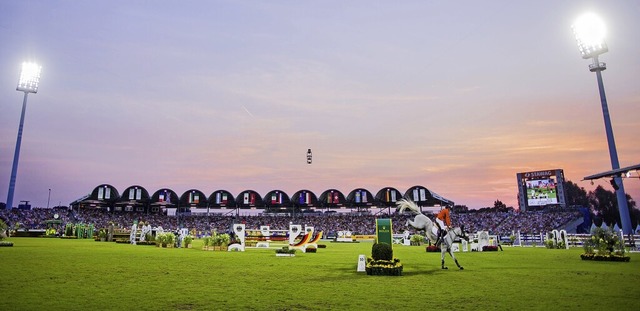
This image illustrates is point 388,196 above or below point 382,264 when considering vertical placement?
above

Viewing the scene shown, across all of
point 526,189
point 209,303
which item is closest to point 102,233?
point 209,303

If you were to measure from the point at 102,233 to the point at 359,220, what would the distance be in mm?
56565

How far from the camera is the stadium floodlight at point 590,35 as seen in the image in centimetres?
4334

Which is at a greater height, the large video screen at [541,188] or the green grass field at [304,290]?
the large video screen at [541,188]

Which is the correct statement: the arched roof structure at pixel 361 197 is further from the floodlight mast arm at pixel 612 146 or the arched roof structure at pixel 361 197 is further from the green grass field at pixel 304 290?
the green grass field at pixel 304 290

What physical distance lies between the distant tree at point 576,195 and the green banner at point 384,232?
389 ft

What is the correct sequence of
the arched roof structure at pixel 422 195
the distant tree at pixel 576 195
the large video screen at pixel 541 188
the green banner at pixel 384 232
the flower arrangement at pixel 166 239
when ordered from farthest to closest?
1. the distant tree at pixel 576 195
2. the arched roof structure at pixel 422 195
3. the large video screen at pixel 541 188
4. the flower arrangement at pixel 166 239
5. the green banner at pixel 384 232

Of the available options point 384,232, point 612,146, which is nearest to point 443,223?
point 384,232

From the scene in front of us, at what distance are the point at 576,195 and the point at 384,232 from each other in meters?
124

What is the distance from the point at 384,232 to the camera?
58.8ft

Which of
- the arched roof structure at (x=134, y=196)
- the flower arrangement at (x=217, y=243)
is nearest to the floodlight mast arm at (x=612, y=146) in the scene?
the flower arrangement at (x=217, y=243)

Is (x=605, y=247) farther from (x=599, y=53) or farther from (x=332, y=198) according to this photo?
(x=332, y=198)

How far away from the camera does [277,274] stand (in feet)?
48.6

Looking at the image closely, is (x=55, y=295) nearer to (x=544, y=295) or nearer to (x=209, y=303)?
(x=209, y=303)
